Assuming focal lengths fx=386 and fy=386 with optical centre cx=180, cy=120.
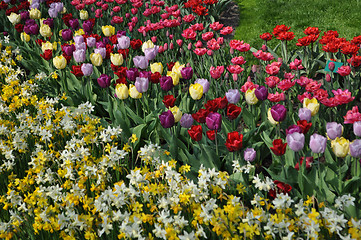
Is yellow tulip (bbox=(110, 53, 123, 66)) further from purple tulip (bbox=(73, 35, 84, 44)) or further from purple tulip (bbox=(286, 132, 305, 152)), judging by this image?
purple tulip (bbox=(286, 132, 305, 152))

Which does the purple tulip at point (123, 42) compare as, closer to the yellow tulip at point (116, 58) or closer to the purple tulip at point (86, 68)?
the yellow tulip at point (116, 58)

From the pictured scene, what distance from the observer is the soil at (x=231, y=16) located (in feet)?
25.1

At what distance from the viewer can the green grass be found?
6.72 m

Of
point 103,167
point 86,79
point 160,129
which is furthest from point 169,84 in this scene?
point 86,79

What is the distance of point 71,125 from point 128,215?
1.54 metres

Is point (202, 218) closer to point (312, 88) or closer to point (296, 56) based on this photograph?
point (312, 88)

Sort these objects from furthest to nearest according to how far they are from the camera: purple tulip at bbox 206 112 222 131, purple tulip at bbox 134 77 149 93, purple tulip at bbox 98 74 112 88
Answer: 1. purple tulip at bbox 98 74 112 88
2. purple tulip at bbox 134 77 149 93
3. purple tulip at bbox 206 112 222 131

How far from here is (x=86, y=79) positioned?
4832 millimetres

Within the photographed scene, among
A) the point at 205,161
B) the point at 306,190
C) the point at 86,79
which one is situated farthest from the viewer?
the point at 86,79

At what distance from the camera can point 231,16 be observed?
7.94 metres

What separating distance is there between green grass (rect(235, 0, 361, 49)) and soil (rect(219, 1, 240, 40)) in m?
0.11

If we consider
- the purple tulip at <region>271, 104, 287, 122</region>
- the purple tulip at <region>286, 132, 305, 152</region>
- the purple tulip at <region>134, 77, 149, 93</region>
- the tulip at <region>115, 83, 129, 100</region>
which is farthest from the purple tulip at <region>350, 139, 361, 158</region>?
the tulip at <region>115, 83, 129, 100</region>

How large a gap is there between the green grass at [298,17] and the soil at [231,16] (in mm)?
108

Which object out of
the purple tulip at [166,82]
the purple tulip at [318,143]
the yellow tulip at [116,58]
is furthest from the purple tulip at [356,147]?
the yellow tulip at [116,58]
